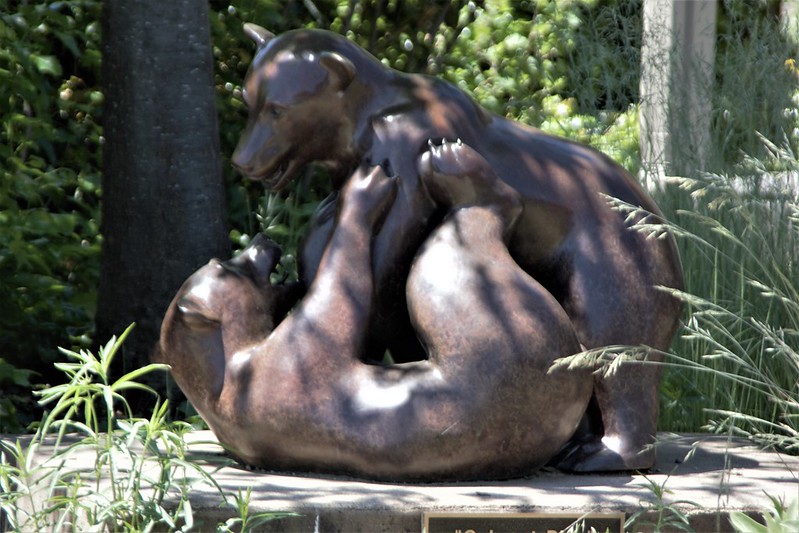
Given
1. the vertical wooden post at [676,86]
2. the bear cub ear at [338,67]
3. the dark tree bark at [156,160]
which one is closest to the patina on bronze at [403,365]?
→ the bear cub ear at [338,67]

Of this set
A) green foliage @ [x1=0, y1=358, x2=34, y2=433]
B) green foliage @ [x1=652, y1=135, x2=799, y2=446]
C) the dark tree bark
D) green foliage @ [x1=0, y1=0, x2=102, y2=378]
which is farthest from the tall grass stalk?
green foliage @ [x1=0, y1=0, x2=102, y2=378]

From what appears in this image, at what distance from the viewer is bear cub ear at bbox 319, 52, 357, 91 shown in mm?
3725

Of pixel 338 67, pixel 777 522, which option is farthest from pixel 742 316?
pixel 777 522

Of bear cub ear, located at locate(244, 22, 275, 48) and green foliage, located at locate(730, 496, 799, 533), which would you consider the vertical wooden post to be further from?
green foliage, located at locate(730, 496, 799, 533)

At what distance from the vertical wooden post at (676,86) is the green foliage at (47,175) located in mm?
2784

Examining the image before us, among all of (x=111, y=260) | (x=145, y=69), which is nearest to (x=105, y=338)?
(x=111, y=260)

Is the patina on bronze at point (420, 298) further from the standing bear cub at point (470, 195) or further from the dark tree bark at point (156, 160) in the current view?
the dark tree bark at point (156, 160)

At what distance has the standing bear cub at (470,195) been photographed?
363cm

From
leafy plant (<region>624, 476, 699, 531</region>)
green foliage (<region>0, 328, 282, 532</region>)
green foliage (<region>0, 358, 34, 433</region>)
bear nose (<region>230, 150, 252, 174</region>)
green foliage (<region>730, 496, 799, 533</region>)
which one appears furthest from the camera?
green foliage (<region>0, 358, 34, 433</region>)

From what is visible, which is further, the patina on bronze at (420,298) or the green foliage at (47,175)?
the green foliage at (47,175)

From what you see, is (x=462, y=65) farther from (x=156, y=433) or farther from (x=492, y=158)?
(x=156, y=433)

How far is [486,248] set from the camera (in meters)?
3.53

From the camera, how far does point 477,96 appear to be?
7.58 m

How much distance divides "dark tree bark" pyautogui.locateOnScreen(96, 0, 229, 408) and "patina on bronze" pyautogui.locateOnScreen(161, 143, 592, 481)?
5.31ft
